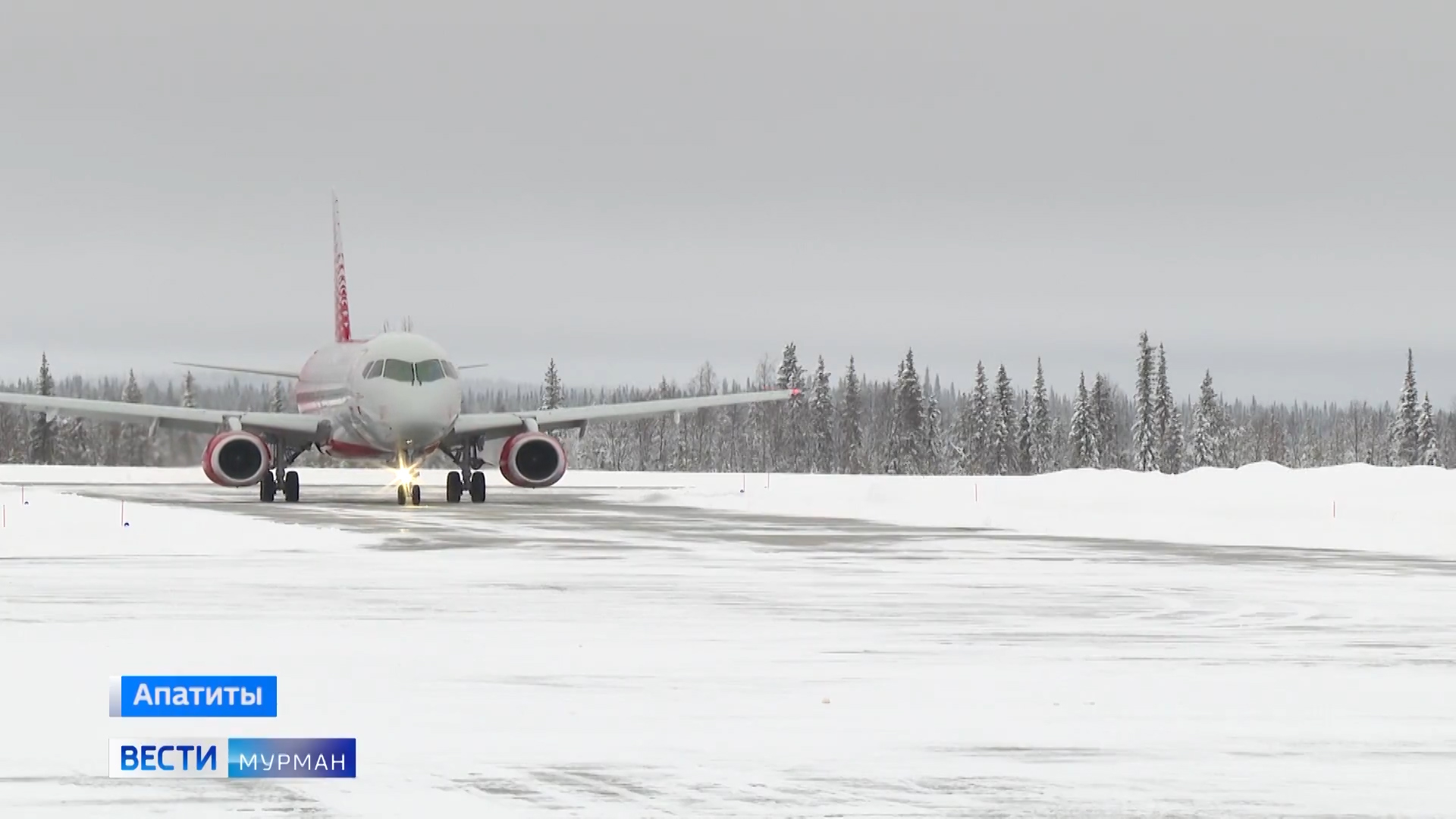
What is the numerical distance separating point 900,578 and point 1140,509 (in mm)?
20719

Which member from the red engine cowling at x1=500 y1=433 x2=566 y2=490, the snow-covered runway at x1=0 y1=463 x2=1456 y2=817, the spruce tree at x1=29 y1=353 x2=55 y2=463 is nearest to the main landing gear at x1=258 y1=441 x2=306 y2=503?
the red engine cowling at x1=500 y1=433 x2=566 y2=490

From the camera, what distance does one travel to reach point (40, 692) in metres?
11.1

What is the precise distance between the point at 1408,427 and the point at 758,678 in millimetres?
153982

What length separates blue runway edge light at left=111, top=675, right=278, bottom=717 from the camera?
10.1m

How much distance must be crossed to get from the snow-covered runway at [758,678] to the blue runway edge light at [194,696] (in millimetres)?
188

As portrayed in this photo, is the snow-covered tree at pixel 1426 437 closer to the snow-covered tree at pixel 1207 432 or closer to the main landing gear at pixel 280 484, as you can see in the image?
the snow-covered tree at pixel 1207 432

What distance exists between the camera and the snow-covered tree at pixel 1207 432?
174 meters

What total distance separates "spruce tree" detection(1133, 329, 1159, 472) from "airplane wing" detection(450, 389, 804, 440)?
11254 centimetres

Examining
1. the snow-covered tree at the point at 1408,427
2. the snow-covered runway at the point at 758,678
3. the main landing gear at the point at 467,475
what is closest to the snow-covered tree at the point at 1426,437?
the snow-covered tree at the point at 1408,427

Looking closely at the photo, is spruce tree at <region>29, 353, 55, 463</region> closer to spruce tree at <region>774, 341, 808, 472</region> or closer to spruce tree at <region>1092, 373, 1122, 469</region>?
spruce tree at <region>774, 341, 808, 472</region>

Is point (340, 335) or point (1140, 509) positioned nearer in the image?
point (1140, 509)

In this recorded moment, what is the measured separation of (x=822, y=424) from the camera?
17912 cm

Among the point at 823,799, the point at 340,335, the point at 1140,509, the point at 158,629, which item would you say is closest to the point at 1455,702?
the point at 823,799

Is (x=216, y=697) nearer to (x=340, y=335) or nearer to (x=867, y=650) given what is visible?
(x=867, y=650)
